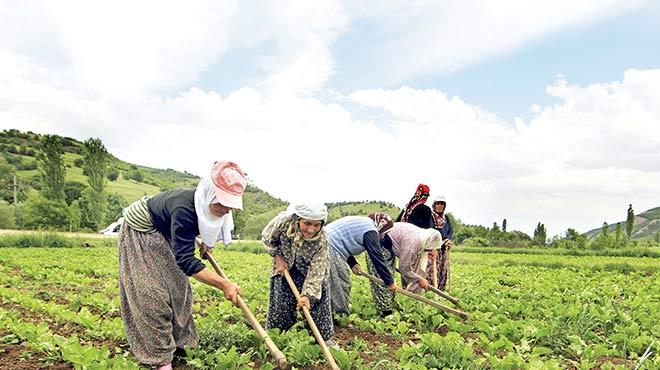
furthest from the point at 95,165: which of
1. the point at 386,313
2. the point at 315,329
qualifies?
the point at 315,329

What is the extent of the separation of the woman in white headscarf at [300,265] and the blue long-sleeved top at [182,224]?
886 millimetres

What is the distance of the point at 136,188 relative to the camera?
67.1 meters

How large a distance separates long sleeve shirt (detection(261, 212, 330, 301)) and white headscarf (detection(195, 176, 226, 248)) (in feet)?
3.21

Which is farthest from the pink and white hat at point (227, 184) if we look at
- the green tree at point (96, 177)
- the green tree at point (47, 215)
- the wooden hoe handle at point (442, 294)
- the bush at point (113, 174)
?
the bush at point (113, 174)

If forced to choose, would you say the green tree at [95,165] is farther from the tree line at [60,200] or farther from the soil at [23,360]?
the soil at [23,360]

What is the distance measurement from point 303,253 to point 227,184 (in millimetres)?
1339

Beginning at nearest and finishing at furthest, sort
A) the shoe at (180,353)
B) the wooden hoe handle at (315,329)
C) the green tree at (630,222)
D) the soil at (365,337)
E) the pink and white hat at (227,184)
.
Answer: the pink and white hat at (227,184), the wooden hoe handle at (315,329), the shoe at (180,353), the soil at (365,337), the green tree at (630,222)

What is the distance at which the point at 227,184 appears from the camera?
3072mm

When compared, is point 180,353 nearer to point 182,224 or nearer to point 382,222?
point 182,224

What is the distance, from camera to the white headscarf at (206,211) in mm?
3143

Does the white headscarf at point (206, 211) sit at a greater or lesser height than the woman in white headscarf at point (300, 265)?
greater

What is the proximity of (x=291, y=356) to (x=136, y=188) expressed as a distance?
223 feet

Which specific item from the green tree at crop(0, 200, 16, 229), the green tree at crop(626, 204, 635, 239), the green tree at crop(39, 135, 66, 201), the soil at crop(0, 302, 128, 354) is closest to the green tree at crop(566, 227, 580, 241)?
the green tree at crop(626, 204, 635, 239)

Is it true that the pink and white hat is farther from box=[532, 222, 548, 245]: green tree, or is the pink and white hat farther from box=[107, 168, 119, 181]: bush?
box=[107, 168, 119, 181]: bush
